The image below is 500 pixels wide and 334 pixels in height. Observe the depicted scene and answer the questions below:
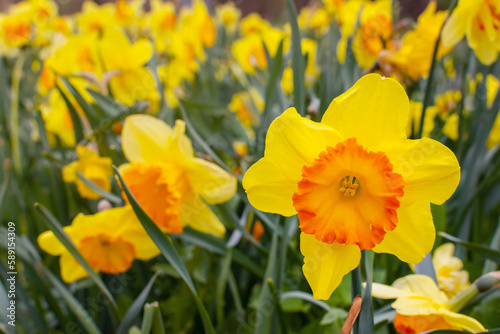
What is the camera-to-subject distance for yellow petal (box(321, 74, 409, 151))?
693 millimetres

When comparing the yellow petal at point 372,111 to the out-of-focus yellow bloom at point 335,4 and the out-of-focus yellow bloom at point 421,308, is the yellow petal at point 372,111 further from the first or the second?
the out-of-focus yellow bloom at point 335,4

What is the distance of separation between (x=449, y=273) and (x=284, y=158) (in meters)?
0.46

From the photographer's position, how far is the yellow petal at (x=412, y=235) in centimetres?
70

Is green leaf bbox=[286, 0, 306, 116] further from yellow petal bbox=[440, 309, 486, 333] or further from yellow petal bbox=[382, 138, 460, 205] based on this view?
yellow petal bbox=[440, 309, 486, 333]

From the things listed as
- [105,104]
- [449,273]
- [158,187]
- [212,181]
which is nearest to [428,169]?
[449,273]

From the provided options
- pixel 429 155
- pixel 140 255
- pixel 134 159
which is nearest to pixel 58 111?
pixel 134 159

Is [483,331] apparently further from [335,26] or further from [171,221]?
[335,26]

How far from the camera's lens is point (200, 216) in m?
1.07

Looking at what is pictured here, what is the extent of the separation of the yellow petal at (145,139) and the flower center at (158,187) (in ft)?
0.15

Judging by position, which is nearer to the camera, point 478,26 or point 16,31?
point 478,26

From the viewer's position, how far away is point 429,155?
0.68 m

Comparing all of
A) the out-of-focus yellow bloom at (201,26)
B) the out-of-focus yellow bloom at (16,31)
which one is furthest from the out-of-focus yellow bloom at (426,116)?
the out-of-focus yellow bloom at (16,31)

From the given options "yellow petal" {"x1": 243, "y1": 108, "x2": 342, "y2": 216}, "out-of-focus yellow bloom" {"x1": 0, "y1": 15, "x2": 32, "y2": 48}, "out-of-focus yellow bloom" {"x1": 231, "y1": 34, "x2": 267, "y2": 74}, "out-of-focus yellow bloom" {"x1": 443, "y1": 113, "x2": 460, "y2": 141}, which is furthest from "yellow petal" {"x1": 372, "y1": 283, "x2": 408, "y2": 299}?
"out-of-focus yellow bloom" {"x1": 0, "y1": 15, "x2": 32, "y2": 48}

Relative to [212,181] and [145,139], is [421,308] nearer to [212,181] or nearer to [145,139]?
[212,181]
